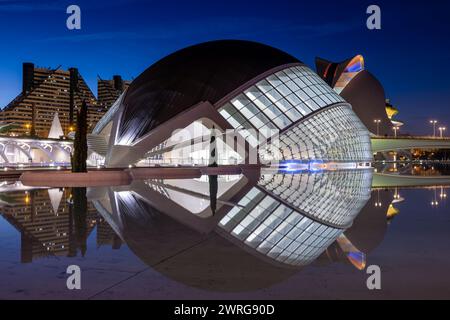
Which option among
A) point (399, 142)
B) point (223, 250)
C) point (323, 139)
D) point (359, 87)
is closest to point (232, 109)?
point (323, 139)

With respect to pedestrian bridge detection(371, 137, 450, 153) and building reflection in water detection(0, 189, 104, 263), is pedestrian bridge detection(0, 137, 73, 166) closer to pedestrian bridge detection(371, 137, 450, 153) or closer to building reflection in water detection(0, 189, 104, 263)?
building reflection in water detection(0, 189, 104, 263)

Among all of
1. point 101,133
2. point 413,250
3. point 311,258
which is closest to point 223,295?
point 311,258

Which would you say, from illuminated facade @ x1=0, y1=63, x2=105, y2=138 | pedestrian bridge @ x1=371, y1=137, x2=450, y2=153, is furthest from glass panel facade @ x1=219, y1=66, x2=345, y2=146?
illuminated facade @ x1=0, y1=63, x2=105, y2=138

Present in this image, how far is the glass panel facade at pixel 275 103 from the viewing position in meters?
36.2

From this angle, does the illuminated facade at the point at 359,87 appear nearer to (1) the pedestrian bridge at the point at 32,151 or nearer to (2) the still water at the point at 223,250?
(1) the pedestrian bridge at the point at 32,151

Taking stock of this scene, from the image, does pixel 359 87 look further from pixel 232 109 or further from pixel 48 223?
pixel 48 223

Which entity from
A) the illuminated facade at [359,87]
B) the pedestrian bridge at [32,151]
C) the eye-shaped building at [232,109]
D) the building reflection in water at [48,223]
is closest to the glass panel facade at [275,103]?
the eye-shaped building at [232,109]

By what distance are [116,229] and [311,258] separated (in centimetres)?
431

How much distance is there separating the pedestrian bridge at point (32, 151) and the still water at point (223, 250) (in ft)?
135

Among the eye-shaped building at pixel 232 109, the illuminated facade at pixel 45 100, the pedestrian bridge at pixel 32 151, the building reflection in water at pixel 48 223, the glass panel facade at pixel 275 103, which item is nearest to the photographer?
the building reflection in water at pixel 48 223

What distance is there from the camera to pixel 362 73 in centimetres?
7725

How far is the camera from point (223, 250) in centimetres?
776

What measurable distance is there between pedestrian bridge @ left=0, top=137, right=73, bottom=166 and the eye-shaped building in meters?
14.0

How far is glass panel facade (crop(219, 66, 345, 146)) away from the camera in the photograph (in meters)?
36.2
